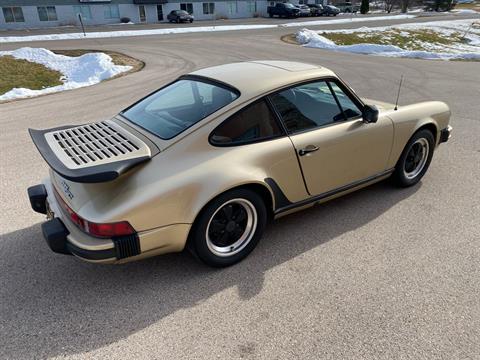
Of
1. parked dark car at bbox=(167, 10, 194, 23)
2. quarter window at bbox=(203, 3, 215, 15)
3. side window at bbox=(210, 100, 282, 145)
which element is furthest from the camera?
quarter window at bbox=(203, 3, 215, 15)

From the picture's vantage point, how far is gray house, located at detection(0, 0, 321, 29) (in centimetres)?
3462

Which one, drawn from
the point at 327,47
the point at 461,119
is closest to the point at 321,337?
the point at 461,119

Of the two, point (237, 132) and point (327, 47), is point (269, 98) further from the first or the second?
point (327, 47)

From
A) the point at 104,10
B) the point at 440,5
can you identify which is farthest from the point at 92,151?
the point at 440,5

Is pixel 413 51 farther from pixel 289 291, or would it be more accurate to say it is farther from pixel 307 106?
pixel 289 291

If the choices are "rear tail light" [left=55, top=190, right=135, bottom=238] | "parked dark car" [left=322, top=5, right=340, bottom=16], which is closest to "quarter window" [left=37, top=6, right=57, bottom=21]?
"parked dark car" [left=322, top=5, right=340, bottom=16]

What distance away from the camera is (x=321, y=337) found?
7.71 ft

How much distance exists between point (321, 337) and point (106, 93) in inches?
339

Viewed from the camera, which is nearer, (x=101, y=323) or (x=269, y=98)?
(x=101, y=323)

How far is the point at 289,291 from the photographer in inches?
108

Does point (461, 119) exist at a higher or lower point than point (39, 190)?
lower

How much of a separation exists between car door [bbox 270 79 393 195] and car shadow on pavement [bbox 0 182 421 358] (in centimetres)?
53

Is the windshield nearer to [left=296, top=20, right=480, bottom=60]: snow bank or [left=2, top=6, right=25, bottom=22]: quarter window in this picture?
[left=296, top=20, right=480, bottom=60]: snow bank

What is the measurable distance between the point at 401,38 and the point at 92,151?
24.6 m
